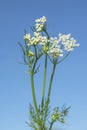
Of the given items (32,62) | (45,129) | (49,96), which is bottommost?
(45,129)

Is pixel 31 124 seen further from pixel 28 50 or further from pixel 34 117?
pixel 28 50

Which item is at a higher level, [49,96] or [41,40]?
[41,40]

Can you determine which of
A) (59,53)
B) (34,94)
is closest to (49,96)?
(34,94)

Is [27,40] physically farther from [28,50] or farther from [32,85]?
[32,85]

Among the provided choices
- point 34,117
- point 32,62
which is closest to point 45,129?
point 34,117

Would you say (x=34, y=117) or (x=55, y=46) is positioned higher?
(x=55, y=46)

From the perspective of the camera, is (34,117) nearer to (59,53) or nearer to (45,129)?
(45,129)

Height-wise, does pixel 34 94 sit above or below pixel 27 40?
below
